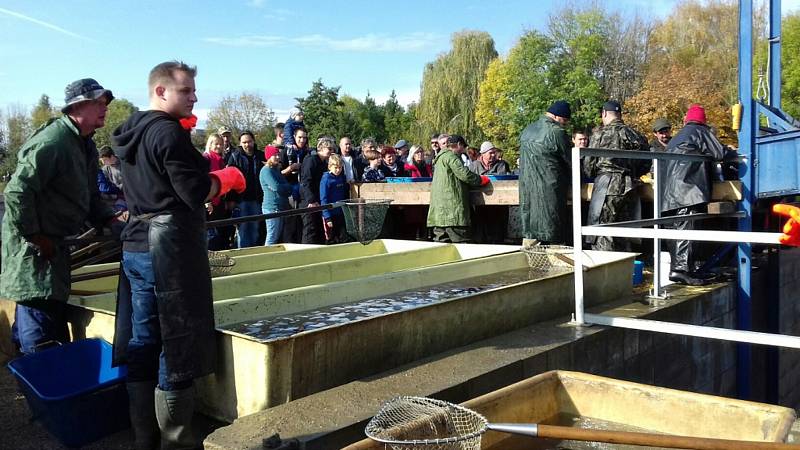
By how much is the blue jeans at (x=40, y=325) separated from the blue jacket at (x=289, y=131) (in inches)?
256

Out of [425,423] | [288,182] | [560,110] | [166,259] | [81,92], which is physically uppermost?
[560,110]

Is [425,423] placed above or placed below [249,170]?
below

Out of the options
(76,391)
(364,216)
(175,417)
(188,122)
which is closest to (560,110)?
(364,216)

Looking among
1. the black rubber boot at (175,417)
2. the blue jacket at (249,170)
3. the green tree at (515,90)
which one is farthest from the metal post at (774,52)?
the green tree at (515,90)

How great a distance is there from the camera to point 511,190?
922 centimetres

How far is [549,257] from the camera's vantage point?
732 cm

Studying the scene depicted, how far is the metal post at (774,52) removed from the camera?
7.39 metres

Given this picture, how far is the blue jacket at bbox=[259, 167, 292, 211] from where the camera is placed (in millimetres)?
9492

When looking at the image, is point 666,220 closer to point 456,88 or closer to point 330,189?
point 330,189

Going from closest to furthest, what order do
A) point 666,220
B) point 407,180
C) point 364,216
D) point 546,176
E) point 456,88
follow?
point 666,220 → point 364,216 → point 546,176 → point 407,180 → point 456,88

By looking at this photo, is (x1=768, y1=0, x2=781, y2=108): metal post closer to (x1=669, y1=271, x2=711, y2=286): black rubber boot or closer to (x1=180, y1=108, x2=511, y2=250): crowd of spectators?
(x1=669, y1=271, x2=711, y2=286): black rubber boot

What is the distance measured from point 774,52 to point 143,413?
24.8 feet

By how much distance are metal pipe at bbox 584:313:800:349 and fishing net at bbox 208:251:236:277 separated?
3461mm

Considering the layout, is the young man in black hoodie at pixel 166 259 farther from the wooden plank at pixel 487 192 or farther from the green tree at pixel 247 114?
the green tree at pixel 247 114
